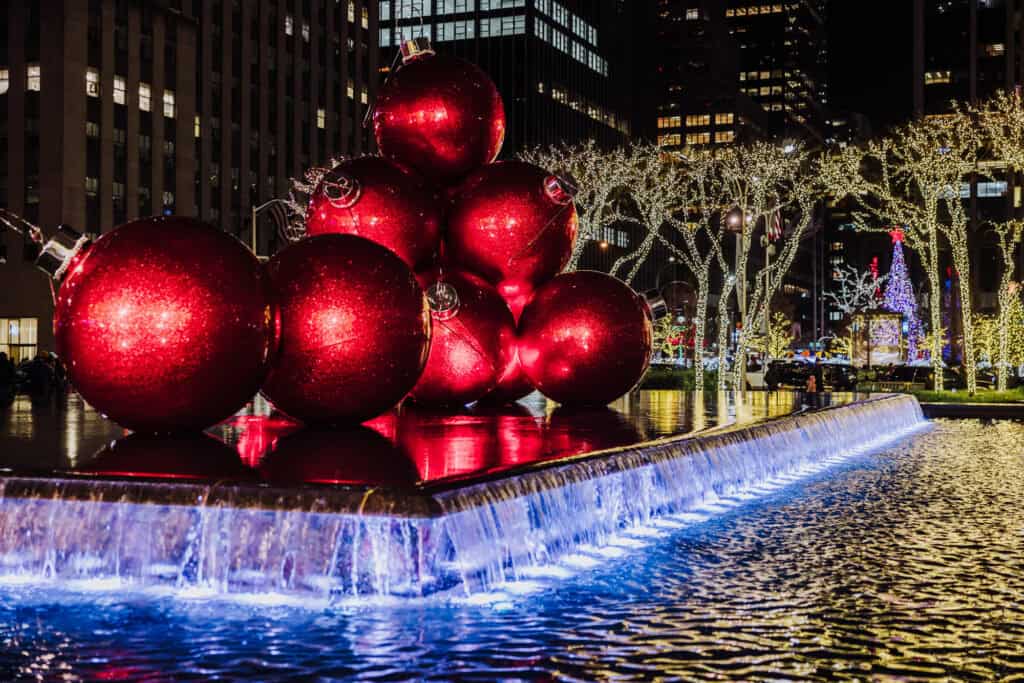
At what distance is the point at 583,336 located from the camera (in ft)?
41.0

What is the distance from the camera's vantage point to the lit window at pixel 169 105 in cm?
6544

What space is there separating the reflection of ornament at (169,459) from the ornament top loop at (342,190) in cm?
275

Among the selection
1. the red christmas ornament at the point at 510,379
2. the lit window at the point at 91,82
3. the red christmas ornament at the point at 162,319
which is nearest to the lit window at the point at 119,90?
the lit window at the point at 91,82

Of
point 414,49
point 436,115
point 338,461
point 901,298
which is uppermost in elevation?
point 414,49

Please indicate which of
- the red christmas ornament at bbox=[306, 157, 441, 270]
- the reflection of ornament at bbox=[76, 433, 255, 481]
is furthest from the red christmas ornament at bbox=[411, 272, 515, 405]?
the reflection of ornament at bbox=[76, 433, 255, 481]

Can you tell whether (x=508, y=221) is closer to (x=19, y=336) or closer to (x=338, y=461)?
(x=338, y=461)

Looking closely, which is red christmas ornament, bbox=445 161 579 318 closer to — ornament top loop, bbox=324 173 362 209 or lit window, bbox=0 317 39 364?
ornament top loop, bbox=324 173 362 209

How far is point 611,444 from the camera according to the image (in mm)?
10141

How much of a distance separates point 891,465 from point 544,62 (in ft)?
287

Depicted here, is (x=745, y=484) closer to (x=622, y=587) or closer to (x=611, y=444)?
(x=611, y=444)

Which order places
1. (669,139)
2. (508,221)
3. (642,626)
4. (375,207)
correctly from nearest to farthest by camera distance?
(642,626) → (375,207) → (508,221) → (669,139)

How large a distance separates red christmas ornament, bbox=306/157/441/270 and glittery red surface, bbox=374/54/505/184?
0.41 metres

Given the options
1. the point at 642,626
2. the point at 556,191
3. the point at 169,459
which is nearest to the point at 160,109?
the point at 556,191

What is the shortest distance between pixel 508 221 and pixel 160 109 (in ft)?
186
